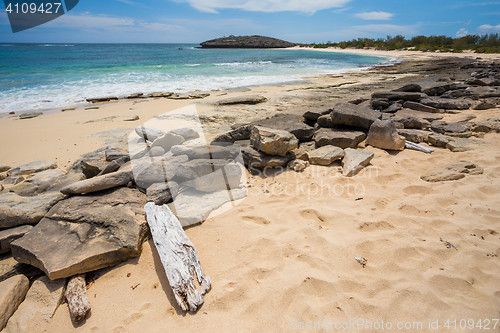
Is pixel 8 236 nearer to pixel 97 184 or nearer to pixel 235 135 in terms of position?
pixel 97 184

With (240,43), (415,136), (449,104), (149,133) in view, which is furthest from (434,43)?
(149,133)

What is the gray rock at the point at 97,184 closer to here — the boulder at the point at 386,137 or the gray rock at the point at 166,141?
the gray rock at the point at 166,141

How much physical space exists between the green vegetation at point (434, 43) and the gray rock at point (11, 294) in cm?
4223

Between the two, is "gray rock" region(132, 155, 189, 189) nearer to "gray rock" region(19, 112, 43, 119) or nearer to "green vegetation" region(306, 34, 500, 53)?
"gray rock" region(19, 112, 43, 119)

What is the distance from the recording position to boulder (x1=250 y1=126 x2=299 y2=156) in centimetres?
356

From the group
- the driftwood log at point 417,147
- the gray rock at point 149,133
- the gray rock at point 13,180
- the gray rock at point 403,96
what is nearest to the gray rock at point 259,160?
the gray rock at point 149,133

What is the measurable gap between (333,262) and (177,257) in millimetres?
1368

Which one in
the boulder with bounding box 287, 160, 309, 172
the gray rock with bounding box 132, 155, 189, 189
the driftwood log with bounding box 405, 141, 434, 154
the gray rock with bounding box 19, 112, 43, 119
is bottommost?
the gray rock with bounding box 19, 112, 43, 119

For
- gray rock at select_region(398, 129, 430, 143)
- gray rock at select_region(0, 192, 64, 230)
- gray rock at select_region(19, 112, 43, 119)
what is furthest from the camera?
gray rock at select_region(19, 112, 43, 119)

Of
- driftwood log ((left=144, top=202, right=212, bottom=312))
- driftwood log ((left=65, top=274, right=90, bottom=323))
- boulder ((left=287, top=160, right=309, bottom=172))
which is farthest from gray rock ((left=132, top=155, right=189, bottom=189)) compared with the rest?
boulder ((left=287, top=160, right=309, bottom=172))

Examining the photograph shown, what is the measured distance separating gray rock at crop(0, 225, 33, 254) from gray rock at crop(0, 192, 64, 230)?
0.35 feet

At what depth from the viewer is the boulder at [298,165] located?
3.70m

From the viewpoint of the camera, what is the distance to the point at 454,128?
4.69 meters

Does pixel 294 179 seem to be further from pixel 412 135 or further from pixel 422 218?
pixel 412 135
